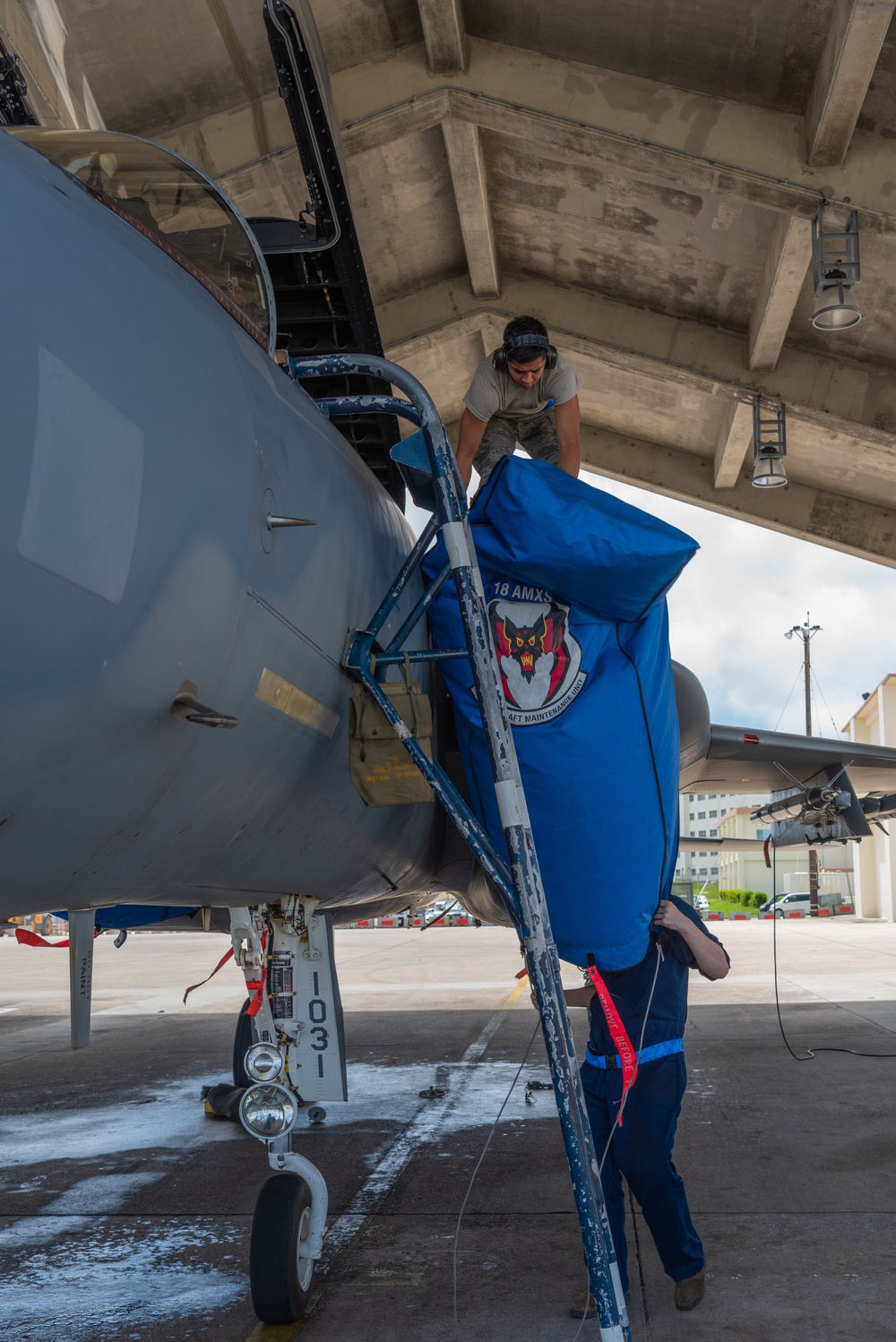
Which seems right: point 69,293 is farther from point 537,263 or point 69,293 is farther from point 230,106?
point 537,263

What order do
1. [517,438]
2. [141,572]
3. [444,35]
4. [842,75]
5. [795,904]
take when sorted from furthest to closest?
[795,904] < [444,35] < [842,75] < [517,438] < [141,572]

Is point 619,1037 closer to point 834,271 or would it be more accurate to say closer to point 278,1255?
point 278,1255

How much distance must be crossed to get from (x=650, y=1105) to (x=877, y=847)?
38.4 m

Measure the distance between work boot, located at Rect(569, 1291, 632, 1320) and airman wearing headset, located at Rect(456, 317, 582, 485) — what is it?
9.30 ft

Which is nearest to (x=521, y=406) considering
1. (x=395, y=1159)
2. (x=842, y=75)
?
(x=395, y=1159)

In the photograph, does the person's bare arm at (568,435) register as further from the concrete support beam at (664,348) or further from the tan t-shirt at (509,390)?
the concrete support beam at (664,348)

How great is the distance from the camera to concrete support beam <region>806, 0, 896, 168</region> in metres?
6.96

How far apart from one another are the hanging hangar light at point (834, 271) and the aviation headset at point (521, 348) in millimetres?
4838

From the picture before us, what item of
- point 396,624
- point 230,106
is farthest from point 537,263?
point 396,624

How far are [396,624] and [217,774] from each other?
116cm

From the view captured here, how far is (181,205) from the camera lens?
112 inches

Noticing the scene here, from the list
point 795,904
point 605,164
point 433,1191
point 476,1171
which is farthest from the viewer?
point 795,904

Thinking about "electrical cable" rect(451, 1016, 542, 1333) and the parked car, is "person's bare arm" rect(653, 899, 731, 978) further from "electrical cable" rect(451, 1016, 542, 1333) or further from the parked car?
the parked car

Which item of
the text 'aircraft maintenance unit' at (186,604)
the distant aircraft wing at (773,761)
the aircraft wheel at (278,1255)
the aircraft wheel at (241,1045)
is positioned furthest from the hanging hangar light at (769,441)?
the aircraft wheel at (278,1255)
